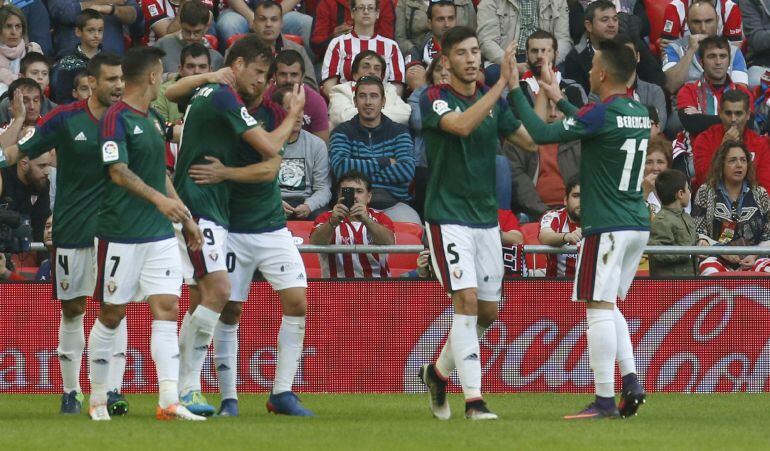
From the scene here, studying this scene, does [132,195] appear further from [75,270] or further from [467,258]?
[467,258]

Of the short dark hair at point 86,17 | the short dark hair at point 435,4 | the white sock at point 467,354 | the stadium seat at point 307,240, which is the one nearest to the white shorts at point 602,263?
the white sock at point 467,354

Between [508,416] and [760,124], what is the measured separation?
25.9ft

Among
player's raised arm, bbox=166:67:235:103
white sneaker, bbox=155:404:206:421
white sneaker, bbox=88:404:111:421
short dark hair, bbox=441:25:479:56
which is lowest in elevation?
white sneaker, bbox=88:404:111:421

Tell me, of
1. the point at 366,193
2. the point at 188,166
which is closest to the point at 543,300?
the point at 366,193

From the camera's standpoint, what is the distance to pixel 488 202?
1017 cm

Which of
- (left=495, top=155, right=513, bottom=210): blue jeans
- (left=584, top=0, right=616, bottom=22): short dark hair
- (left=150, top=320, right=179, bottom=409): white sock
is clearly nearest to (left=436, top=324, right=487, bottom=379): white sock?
(left=150, top=320, right=179, bottom=409): white sock

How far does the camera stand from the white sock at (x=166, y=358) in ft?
31.6

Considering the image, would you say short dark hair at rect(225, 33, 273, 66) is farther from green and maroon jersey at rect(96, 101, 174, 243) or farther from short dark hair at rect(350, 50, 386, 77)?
short dark hair at rect(350, 50, 386, 77)

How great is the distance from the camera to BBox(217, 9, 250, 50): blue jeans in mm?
17375

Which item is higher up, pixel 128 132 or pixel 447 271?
pixel 128 132

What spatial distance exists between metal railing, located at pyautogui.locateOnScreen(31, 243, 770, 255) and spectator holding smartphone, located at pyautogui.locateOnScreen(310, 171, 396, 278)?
60cm

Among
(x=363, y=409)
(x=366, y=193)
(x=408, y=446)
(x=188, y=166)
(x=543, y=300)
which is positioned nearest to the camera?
(x=408, y=446)

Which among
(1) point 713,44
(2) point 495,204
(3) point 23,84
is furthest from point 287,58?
(2) point 495,204

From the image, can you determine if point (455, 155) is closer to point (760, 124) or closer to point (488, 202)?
point (488, 202)
